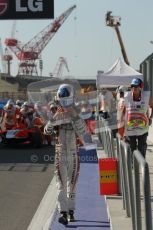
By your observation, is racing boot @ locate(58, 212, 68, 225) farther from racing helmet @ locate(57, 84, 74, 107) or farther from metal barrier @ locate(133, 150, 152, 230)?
metal barrier @ locate(133, 150, 152, 230)

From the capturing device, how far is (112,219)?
7.64m

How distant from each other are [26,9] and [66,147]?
1040cm

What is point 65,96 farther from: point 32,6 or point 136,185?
point 32,6

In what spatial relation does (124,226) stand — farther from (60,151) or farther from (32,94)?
(32,94)

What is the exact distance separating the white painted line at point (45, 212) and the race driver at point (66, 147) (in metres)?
0.34

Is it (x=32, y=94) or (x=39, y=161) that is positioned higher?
(x=32, y=94)

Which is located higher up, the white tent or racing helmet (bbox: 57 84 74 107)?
racing helmet (bbox: 57 84 74 107)

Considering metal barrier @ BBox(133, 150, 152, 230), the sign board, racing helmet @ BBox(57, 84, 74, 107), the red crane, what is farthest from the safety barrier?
the red crane

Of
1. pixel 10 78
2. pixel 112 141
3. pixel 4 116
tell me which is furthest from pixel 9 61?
pixel 112 141

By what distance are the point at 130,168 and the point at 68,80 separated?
2232mm

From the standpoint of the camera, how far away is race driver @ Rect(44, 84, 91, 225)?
801 cm

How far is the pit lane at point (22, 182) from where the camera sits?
8.73 m

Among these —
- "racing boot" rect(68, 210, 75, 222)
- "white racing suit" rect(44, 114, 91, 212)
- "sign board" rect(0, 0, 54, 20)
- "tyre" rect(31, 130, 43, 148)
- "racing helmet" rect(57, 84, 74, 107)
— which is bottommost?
"tyre" rect(31, 130, 43, 148)

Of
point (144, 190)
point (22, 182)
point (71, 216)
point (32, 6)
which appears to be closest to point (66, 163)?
point (71, 216)
